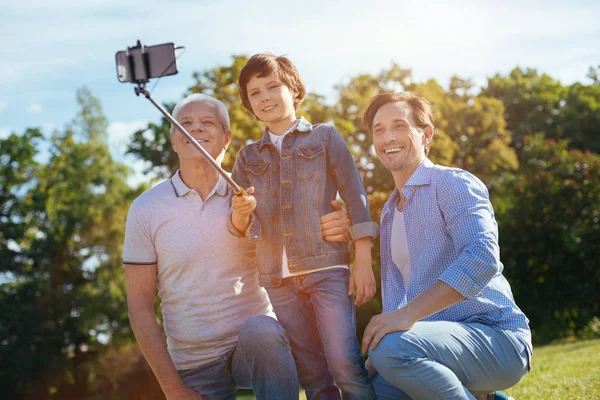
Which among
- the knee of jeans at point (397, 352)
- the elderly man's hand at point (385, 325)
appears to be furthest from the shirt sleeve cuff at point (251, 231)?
the knee of jeans at point (397, 352)

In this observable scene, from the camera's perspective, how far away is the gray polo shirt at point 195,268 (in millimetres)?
3881

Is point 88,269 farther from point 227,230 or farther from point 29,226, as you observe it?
point 227,230

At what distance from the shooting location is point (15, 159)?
27016mm

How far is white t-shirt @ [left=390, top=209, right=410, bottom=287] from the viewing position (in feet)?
11.6

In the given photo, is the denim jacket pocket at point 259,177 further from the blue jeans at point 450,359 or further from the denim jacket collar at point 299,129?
the blue jeans at point 450,359

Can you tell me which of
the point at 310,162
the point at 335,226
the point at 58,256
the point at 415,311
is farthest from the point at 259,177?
the point at 58,256

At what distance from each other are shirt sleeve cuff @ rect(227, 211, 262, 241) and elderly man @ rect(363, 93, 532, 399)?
715 mm

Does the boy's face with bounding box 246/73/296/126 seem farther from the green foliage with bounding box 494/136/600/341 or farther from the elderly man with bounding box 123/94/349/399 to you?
the green foliage with bounding box 494/136/600/341

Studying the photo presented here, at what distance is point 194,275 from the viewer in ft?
12.9

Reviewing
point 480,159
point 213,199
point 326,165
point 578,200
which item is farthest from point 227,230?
point 480,159

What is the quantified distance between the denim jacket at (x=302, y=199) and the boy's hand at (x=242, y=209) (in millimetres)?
44

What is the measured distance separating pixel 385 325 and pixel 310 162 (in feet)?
4.04

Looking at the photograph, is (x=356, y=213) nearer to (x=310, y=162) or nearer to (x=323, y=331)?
(x=310, y=162)

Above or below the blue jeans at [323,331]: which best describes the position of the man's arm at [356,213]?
above
